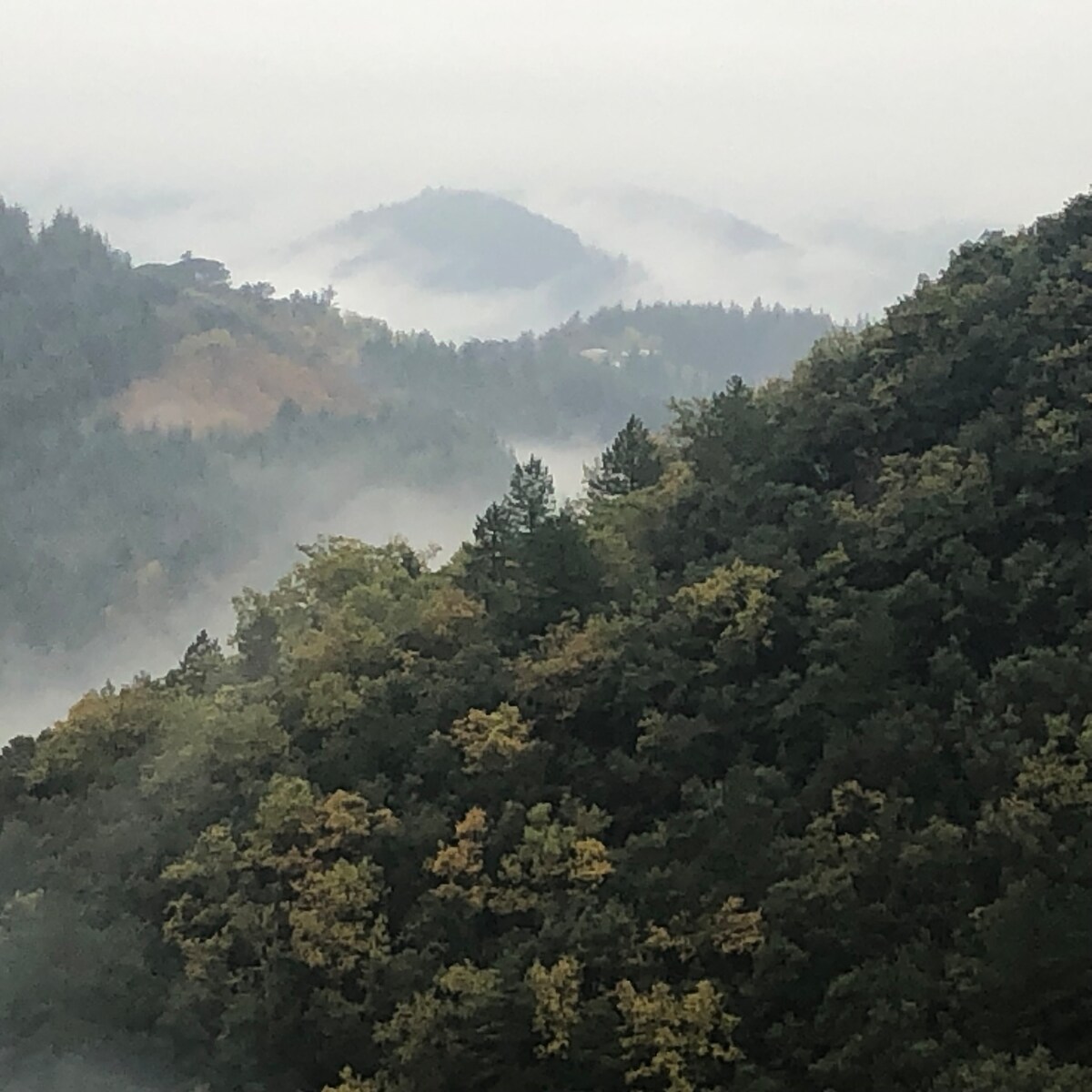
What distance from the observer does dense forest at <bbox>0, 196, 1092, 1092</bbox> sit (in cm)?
775

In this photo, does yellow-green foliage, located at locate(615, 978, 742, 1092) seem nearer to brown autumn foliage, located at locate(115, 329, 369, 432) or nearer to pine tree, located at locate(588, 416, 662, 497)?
pine tree, located at locate(588, 416, 662, 497)

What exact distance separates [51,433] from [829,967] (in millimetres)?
52135

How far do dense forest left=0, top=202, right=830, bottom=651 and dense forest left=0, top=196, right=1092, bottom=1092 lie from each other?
126 ft

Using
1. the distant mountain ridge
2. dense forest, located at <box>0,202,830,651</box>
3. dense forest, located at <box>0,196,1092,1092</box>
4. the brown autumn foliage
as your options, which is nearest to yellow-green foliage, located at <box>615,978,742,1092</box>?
dense forest, located at <box>0,196,1092,1092</box>

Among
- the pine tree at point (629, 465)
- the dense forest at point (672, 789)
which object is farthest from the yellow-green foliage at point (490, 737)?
the pine tree at point (629, 465)

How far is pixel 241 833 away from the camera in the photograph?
10.4 m

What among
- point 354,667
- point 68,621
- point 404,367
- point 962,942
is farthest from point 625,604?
point 404,367

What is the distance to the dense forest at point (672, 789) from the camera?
7746 millimetres

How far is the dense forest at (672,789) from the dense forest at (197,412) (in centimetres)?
3829

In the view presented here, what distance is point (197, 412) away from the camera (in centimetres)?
6128

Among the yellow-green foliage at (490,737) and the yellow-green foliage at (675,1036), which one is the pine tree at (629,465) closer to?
the yellow-green foliage at (490,737)

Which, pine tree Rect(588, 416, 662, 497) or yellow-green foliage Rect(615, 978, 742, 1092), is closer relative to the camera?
yellow-green foliage Rect(615, 978, 742, 1092)

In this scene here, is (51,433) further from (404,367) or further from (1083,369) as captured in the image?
(1083,369)

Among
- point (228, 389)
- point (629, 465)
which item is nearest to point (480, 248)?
point (228, 389)
